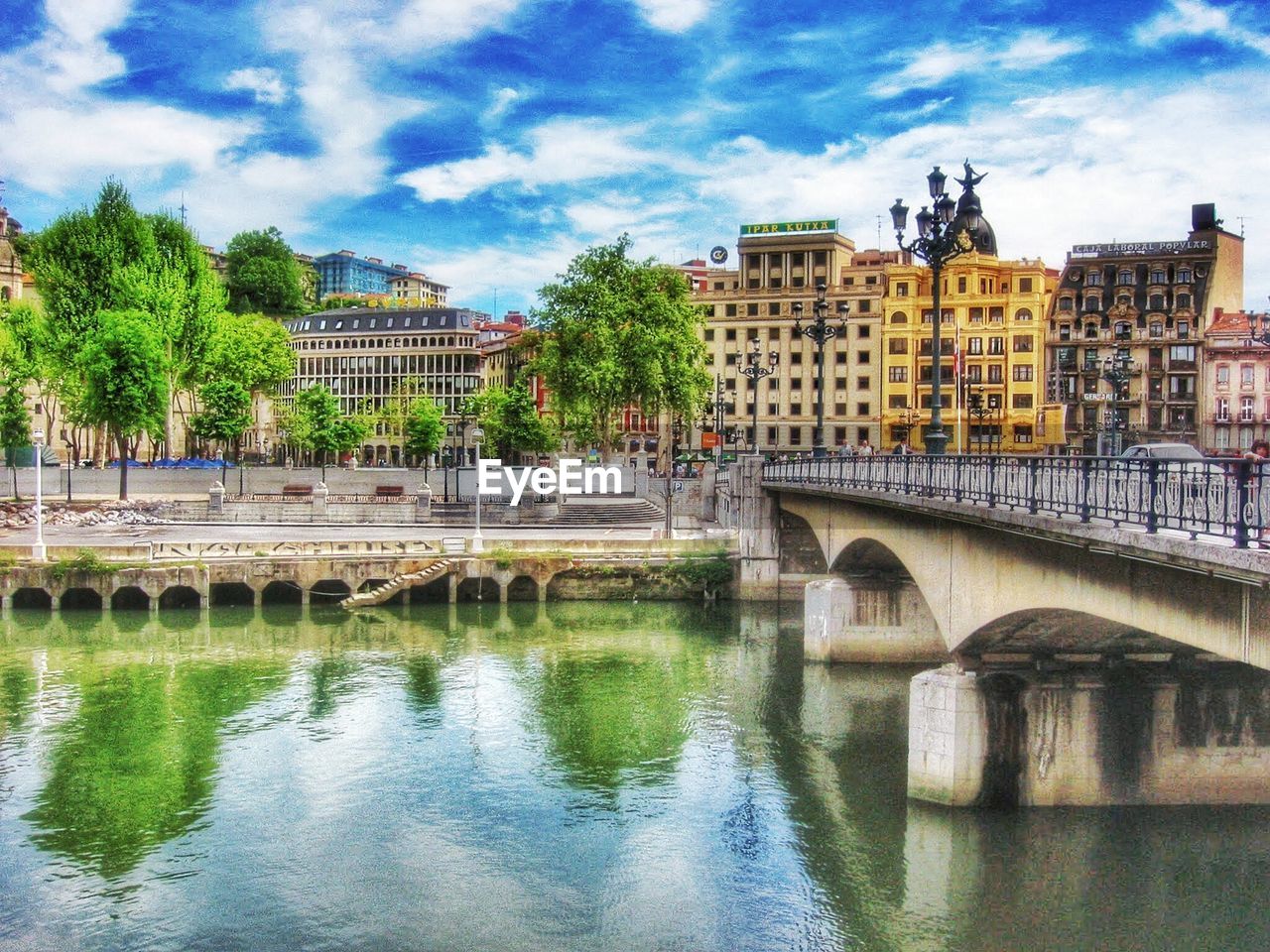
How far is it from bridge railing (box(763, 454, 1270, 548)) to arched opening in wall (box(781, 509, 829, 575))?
→ 2641 cm

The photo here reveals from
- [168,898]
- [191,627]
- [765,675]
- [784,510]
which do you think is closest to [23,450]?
[191,627]

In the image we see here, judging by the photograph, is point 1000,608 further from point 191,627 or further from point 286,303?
point 286,303

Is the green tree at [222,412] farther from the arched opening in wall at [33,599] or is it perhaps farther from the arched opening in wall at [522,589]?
the arched opening in wall at [522,589]

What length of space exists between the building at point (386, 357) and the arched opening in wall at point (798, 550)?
101216 millimetres

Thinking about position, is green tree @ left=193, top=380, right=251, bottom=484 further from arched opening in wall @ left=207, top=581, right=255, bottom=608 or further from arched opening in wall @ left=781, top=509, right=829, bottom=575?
arched opening in wall @ left=781, top=509, right=829, bottom=575

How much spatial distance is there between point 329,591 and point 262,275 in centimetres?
9967

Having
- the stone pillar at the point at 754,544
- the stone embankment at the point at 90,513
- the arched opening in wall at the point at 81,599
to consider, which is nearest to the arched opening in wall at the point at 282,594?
the arched opening in wall at the point at 81,599

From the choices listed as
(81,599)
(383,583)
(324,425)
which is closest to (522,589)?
(383,583)

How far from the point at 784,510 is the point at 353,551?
1932cm

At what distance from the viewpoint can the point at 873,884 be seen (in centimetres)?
2286

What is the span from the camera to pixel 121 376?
80.8 metres

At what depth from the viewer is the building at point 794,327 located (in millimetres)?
107125

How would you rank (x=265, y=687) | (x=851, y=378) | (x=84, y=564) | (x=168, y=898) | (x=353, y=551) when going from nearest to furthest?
(x=168, y=898) < (x=265, y=687) < (x=84, y=564) < (x=353, y=551) < (x=851, y=378)

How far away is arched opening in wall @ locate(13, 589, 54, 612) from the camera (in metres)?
54.4
